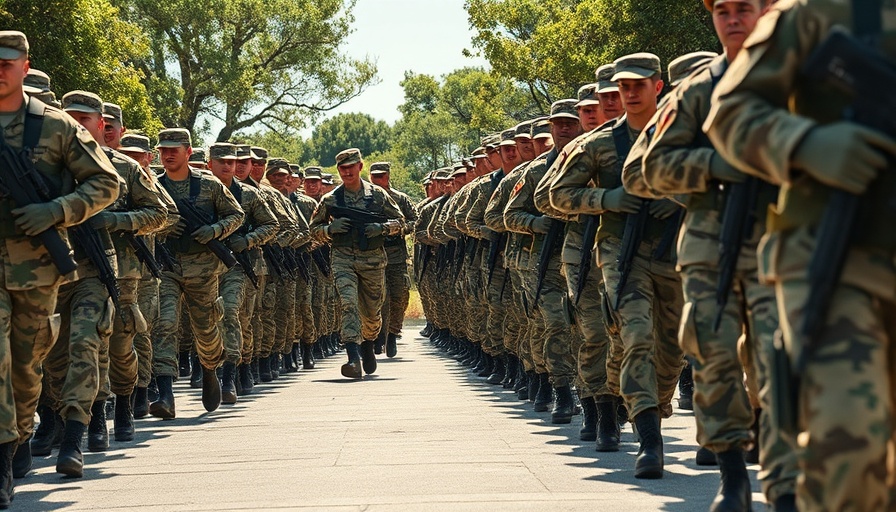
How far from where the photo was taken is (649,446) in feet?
26.2

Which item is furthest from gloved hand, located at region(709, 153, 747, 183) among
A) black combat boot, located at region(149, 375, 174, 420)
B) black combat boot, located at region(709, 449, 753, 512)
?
black combat boot, located at region(149, 375, 174, 420)

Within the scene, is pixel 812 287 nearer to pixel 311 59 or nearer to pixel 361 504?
pixel 361 504

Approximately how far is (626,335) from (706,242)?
174 cm

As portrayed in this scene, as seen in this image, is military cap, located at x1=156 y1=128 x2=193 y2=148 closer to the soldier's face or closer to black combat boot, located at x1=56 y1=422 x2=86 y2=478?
the soldier's face

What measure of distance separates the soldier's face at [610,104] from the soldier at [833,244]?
17.8 ft

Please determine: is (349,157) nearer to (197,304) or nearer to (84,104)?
(197,304)

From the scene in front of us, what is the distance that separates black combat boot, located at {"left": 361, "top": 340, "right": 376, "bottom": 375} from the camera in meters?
17.6

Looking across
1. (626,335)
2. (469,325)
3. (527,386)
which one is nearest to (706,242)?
(626,335)

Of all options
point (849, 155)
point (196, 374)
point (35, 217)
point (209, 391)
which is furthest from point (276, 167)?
point (849, 155)

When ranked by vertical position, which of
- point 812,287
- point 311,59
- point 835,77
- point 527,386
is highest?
point 311,59

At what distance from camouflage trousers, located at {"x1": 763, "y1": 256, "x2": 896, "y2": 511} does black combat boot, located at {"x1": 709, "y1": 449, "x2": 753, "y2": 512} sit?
2121 mm

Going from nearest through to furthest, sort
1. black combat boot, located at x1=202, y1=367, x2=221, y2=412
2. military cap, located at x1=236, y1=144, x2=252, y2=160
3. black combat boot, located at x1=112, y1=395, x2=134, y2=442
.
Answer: black combat boot, located at x1=112, y1=395, x2=134, y2=442 → black combat boot, located at x1=202, y1=367, x2=221, y2=412 → military cap, located at x1=236, y1=144, x2=252, y2=160

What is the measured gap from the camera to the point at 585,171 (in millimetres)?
9000

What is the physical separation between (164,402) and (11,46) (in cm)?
479
